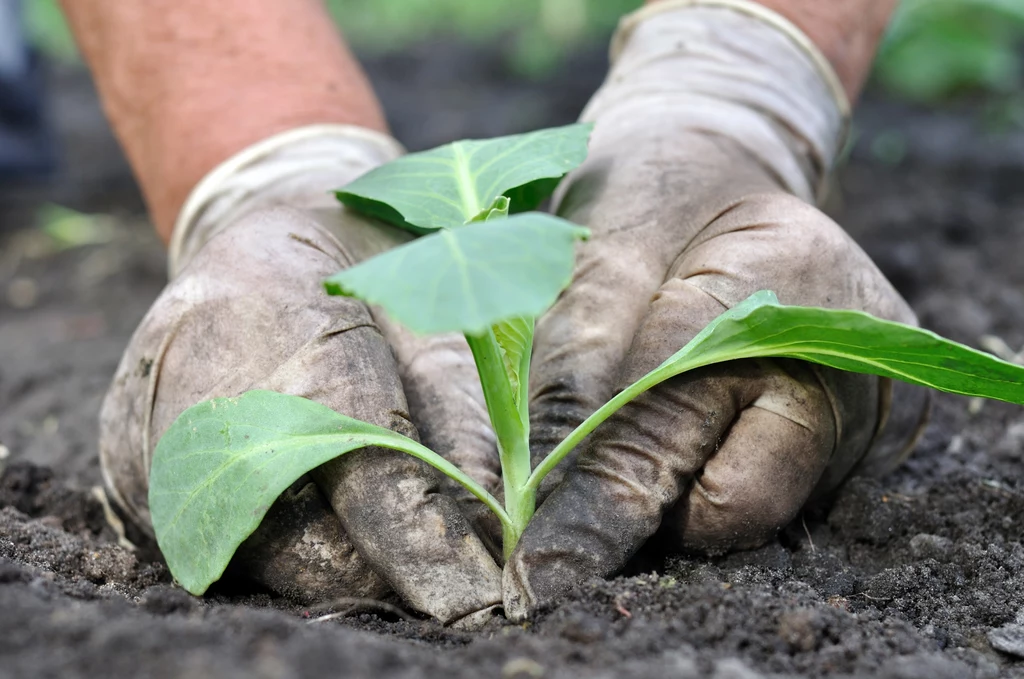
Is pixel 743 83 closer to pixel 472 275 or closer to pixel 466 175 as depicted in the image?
pixel 466 175

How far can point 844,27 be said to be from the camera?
222 cm

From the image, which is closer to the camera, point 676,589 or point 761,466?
point 676,589

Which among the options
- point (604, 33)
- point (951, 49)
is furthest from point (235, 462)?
point (604, 33)

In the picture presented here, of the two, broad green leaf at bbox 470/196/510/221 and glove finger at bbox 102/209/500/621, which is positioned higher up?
broad green leaf at bbox 470/196/510/221

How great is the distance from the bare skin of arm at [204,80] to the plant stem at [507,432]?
1.14 meters

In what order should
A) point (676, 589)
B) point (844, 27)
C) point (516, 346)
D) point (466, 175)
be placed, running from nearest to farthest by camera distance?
point (676, 589), point (516, 346), point (466, 175), point (844, 27)

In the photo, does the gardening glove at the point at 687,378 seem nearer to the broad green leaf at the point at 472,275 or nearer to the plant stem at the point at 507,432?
the plant stem at the point at 507,432

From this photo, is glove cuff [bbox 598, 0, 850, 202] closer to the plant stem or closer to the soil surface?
the soil surface

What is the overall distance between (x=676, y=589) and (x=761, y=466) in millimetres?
269

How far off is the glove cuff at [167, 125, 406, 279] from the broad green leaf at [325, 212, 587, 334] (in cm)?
86

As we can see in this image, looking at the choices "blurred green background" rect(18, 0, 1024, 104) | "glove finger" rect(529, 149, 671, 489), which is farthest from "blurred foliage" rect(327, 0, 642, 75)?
"glove finger" rect(529, 149, 671, 489)

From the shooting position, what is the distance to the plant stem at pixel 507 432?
1241mm

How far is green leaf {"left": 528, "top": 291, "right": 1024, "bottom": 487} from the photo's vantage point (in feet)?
3.87

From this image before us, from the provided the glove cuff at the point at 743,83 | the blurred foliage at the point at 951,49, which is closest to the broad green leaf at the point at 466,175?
the glove cuff at the point at 743,83
